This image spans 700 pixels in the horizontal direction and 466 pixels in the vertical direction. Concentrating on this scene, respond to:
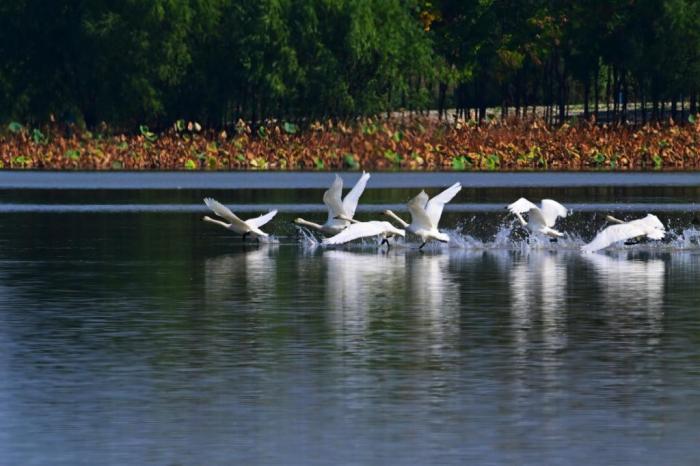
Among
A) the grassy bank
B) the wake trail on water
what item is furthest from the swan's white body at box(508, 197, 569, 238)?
the grassy bank

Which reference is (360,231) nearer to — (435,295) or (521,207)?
(521,207)

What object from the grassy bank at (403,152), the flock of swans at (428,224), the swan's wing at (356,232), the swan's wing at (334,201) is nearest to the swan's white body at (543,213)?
the flock of swans at (428,224)

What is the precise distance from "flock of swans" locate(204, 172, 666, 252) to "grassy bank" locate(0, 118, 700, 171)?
124 ft

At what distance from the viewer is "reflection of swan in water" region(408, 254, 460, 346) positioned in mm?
23094

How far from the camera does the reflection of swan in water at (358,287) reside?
23.4 meters

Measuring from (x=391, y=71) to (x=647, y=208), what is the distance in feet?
125

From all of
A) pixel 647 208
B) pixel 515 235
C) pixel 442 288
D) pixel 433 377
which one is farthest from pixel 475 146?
pixel 433 377

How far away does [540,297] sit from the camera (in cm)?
2694

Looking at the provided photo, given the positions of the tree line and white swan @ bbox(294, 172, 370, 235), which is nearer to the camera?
white swan @ bbox(294, 172, 370, 235)

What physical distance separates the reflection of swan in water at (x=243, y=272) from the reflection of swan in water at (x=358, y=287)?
891 mm

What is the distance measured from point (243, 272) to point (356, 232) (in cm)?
414

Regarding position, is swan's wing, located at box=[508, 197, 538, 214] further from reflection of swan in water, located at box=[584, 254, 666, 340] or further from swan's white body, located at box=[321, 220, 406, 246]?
swan's white body, located at box=[321, 220, 406, 246]

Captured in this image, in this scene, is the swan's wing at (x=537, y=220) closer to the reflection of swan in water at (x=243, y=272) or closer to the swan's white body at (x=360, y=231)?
the swan's white body at (x=360, y=231)

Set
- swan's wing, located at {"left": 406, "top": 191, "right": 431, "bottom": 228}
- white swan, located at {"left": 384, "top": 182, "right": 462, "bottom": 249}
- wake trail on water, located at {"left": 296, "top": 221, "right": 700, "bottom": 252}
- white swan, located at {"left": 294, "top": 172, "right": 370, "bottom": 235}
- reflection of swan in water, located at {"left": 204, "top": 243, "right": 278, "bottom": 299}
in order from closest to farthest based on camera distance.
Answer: reflection of swan in water, located at {"left": 204, "top": 243, "right": 278, "bottom": 299} → swan's wing, located at {"left": 406, "top": 191, "right": 431, "bottom": 228} → white swan, located at {"left": 384, "top": 182, "right": 462, "bottom": 249} → wake trail on water, located at {"left": 296, "top": 221, "right": 700, "bottom": 252} → white swan, located at {"left": 294, "top": 172, "right": 370, "bottom": 235}
